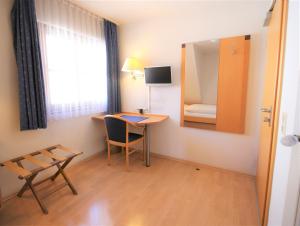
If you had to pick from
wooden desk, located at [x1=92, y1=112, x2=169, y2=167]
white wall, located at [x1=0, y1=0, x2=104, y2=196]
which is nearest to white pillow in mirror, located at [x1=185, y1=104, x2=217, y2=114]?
wooden desk, located at [x1=92, y1=112, x2=169, y2=167]

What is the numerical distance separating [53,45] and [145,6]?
1.37m

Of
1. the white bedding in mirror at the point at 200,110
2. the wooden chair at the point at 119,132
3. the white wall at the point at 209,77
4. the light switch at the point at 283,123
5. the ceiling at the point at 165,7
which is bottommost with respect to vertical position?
the wooden chair at the point at 119,132

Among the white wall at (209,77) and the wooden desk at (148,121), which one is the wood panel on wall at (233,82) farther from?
the wooden desk at (148,121)

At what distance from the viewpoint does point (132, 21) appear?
2.93m

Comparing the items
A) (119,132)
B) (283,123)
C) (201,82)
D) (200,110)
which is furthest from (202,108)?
(283,123)

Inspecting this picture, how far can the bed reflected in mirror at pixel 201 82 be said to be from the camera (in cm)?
240

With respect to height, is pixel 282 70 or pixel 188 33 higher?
pixel 188 33

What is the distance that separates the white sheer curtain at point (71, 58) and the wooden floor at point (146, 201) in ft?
3.36

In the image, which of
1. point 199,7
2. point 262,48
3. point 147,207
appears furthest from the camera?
point 199,7

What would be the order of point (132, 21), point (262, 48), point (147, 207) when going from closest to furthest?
point (147, 207) < point (262, 48) < point (132, 21)

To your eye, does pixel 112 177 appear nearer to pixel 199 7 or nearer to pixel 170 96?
pixel 170 96

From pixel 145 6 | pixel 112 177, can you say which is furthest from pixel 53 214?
pixel 145 6

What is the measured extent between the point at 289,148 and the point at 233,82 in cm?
150

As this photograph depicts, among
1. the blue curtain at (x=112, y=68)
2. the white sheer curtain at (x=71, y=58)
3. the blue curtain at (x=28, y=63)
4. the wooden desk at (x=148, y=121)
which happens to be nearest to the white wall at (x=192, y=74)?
the wooden desk at (x=148, y=121)
